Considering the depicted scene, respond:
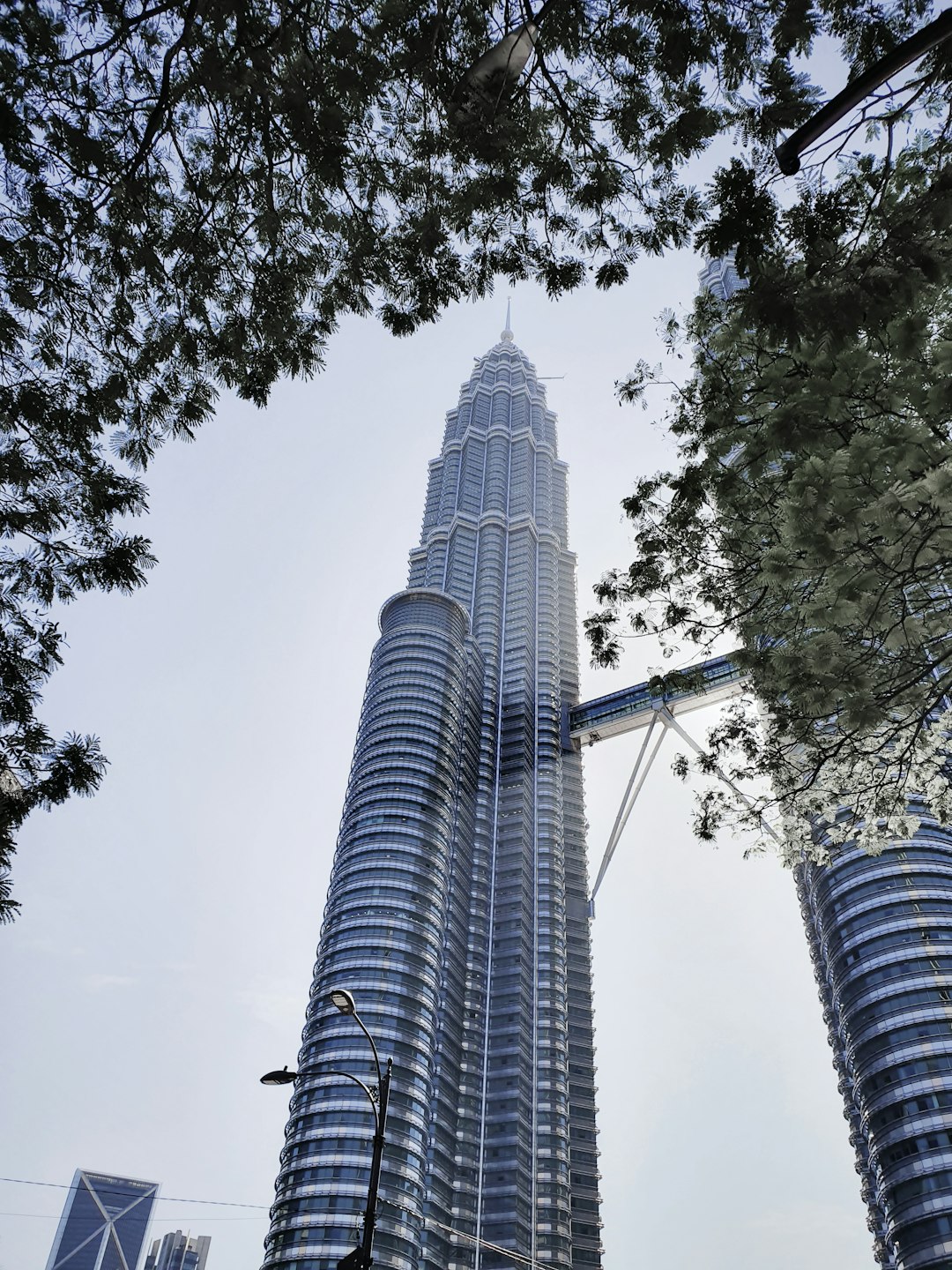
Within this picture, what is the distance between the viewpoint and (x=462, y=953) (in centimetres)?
10312

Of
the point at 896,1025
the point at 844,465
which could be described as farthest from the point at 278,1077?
the point at 896,1025

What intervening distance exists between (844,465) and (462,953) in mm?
102429

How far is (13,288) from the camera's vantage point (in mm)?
8328

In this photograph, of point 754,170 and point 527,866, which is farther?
point 527,866

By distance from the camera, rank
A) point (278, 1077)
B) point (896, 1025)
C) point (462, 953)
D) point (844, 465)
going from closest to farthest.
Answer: point (844, 465) → point (278, 1077) → point (896, 1025) → point (462, 953)

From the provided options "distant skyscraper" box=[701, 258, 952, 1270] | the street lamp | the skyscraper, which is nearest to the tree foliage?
the street lamp

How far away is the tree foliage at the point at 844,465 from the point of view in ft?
23.3

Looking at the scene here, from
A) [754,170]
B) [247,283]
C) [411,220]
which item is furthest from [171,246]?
[754,170]

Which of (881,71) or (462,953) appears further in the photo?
(462,953)

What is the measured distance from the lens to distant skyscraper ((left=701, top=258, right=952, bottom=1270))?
68.0m

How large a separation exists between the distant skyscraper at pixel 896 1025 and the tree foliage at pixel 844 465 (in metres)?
61.2

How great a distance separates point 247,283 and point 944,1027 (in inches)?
3238

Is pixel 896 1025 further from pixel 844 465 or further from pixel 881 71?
pixel 881 71

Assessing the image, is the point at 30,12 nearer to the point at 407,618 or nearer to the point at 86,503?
the point at 86,503
